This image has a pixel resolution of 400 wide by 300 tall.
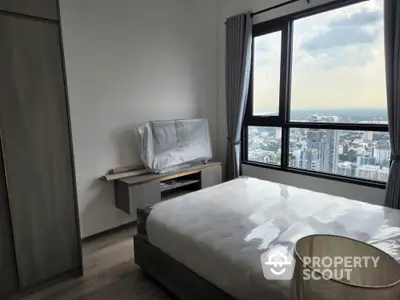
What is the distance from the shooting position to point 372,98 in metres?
2.79

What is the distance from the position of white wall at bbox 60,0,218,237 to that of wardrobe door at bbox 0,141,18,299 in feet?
3.16

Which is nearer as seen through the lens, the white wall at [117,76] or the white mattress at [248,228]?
the white mattress at [248,228]

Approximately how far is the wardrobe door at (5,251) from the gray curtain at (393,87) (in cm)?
326

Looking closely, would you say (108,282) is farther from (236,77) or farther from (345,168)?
(236,77)

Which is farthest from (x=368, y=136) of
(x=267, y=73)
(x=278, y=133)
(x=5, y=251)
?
(x=5, y=251)

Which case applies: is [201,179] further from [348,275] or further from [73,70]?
[348,275]

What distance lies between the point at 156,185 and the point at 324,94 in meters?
2.24

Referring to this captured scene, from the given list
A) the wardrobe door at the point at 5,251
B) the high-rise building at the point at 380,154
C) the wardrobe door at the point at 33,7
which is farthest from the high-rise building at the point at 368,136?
the wardrobe door at the point at 5,251

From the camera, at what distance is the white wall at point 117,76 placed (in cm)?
278

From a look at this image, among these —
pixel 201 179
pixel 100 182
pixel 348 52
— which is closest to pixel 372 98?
pixel 348 52

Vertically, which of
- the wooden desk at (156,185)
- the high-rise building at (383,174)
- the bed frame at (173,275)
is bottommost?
the bed frame at (173,275)

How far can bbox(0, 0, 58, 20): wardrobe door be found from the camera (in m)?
1.80

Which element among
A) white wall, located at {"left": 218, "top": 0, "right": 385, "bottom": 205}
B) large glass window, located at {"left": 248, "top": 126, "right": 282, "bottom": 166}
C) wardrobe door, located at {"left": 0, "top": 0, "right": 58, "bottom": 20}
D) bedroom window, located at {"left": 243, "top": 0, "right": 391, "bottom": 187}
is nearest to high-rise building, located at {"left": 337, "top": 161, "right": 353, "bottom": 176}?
bedroom window, located at {"left": 243, "top": 0, "right": 391, "bottom": 187}

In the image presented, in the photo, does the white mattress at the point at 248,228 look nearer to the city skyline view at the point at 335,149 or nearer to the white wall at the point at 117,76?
the city skyline view at the point at 335,149
